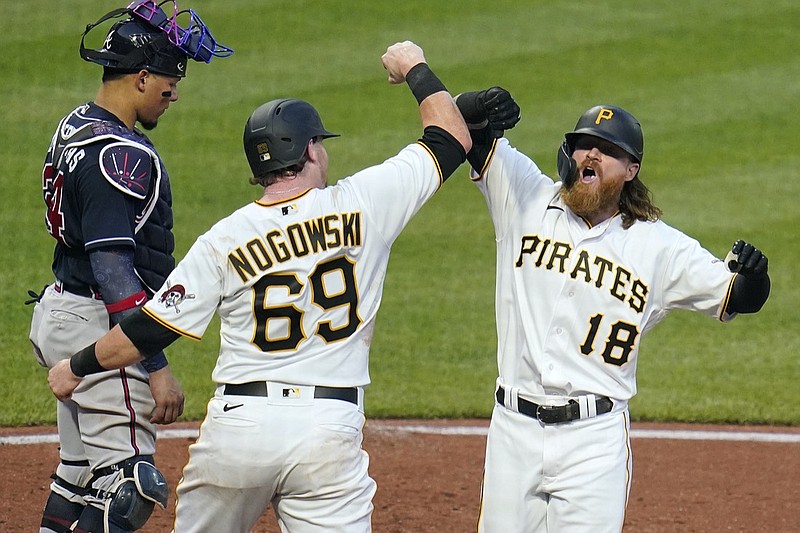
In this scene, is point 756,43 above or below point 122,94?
above

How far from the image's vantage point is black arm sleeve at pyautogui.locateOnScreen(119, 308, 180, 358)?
3725 millimetres

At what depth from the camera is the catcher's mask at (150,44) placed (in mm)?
4324

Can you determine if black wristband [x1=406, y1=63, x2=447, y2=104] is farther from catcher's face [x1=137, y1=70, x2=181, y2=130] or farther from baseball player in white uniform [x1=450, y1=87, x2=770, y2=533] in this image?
catcher's face [x1=137, y1=70, x2=181, y2=130]

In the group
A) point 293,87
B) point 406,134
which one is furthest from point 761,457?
point 293,87

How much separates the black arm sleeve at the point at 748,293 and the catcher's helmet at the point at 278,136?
1.47 m

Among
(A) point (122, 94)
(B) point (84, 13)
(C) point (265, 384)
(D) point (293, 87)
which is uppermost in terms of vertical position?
(B) point (84, 13)

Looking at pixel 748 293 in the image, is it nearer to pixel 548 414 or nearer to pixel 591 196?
pixel 591 196

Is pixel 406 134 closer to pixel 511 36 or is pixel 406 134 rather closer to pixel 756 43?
pixel 511 36

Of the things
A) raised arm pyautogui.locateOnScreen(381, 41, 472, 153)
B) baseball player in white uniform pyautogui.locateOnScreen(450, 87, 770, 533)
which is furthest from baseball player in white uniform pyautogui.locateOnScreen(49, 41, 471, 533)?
baseball player in white uniform pyautogui.locateOnScreen(450, 87, 770, 533)

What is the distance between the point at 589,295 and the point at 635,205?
1.25 feet

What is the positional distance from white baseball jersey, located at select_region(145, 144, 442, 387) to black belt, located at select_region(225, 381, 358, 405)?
0.8 inches

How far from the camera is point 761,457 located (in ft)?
22.2

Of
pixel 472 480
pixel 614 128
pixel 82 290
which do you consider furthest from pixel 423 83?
pixel 472 480

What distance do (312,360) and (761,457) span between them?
3871 millimetres
